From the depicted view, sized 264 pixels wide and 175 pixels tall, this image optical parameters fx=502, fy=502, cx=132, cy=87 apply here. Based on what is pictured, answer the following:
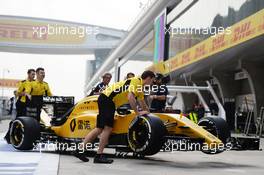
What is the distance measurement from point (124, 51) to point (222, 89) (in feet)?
108

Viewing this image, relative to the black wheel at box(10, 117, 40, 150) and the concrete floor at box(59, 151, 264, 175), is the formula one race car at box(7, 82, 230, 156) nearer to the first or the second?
the black wheel at box(10, 117, 40, 150)

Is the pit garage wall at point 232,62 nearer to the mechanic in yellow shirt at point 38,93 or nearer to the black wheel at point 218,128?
the mechanic in yellow shirt at point 38,93

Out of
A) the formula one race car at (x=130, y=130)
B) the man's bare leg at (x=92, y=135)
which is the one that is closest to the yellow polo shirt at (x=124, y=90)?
the formula one race car at (x=130, y=130)

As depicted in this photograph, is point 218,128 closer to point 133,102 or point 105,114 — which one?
point 133,102

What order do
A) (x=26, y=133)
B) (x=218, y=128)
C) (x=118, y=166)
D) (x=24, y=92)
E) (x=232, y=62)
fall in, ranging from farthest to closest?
1. (x=232, y=62)
2. (x=24, y=92)
3. (x=26, y=133)
4. (x=218, y=128)
5. (x=118, y=166)

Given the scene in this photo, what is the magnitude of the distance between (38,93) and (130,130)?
330 cm

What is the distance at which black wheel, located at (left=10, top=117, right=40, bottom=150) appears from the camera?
827 cm

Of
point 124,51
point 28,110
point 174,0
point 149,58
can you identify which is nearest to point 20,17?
point 124,51

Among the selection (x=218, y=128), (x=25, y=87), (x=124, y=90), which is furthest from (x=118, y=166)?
(x=25, y=87)

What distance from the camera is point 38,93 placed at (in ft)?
32.3

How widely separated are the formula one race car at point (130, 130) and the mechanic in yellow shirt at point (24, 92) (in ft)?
1.91

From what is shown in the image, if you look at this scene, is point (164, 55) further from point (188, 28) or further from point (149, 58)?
point (149, 58)

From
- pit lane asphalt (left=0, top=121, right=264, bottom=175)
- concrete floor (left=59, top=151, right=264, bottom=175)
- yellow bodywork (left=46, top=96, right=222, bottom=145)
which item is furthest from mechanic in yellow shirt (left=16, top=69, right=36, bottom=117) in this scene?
concrete floor (left=59, top=151, right=264, bottom=175)

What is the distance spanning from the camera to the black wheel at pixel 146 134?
6621mm
